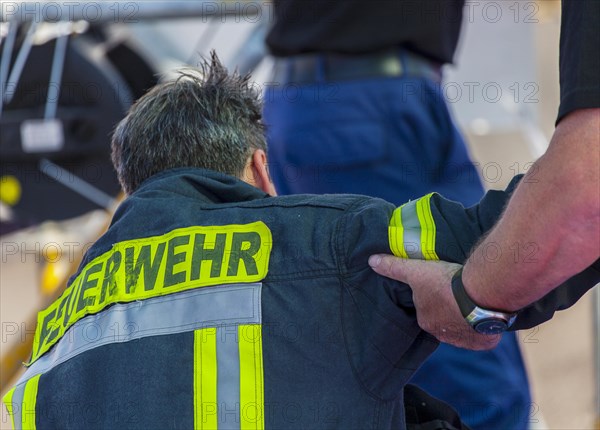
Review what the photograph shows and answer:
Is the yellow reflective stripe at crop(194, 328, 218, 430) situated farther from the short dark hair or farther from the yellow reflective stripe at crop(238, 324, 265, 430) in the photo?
the short dark hair

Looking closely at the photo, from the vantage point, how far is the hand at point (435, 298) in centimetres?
136

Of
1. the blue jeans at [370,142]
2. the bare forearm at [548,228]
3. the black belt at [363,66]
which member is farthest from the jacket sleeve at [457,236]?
the black belt at [363,66]

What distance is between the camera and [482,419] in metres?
2.05

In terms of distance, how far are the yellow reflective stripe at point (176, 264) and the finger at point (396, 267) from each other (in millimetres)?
176

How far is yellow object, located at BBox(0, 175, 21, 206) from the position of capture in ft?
12.0

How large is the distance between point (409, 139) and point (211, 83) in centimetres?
75

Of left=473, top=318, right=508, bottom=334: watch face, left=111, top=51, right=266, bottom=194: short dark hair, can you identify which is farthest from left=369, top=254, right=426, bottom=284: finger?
left=111, top=51, right=266, bottom=194: short dark hair

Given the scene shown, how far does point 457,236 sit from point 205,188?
42 cm

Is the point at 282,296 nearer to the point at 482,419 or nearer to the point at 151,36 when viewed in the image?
the point at 482,419

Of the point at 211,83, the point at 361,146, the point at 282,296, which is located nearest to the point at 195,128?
the point at 211,83

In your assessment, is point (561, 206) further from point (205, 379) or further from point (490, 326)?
point (205, 379)

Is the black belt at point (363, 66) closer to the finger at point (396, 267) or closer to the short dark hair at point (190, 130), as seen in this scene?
the short dark hair at point (190, 130)

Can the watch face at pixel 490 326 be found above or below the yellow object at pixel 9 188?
below

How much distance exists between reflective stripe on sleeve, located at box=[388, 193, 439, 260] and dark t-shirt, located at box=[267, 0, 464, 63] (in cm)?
105
